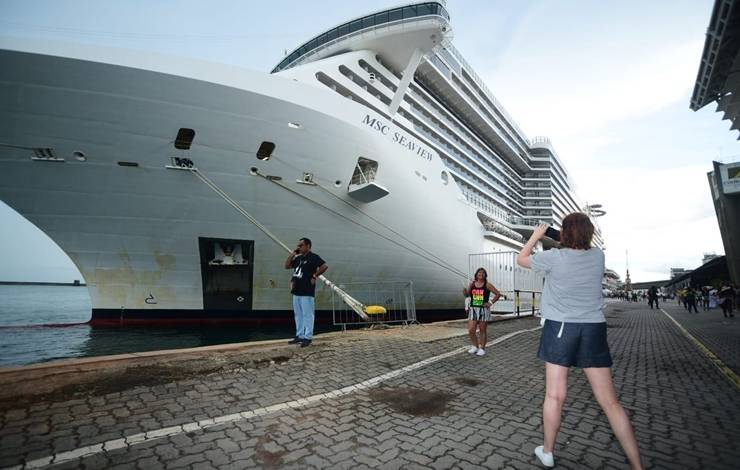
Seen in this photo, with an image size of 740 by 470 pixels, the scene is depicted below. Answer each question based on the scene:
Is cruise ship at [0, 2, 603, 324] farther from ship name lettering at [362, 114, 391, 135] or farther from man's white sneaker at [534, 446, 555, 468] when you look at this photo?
man's white sneaker at [534, 446, 555, 468]

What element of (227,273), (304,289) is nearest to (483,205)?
(227,273)

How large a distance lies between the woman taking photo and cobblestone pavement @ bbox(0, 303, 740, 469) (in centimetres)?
41

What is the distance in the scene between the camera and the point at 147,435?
95.2 inches

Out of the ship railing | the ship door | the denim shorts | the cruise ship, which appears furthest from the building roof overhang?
the ship door

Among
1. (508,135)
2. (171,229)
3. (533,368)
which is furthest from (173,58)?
(508,135)

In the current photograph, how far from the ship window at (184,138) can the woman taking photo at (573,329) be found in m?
8.52

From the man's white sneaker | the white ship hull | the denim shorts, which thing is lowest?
the man's white sneaker

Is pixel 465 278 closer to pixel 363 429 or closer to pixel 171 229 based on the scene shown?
pixel 171 229

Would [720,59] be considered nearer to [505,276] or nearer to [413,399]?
[505,276]

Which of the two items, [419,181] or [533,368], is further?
[419,181]

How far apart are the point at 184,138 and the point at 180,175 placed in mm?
920

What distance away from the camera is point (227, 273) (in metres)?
10.7

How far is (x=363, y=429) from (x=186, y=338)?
817 cm

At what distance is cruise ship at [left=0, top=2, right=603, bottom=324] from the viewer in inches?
302
